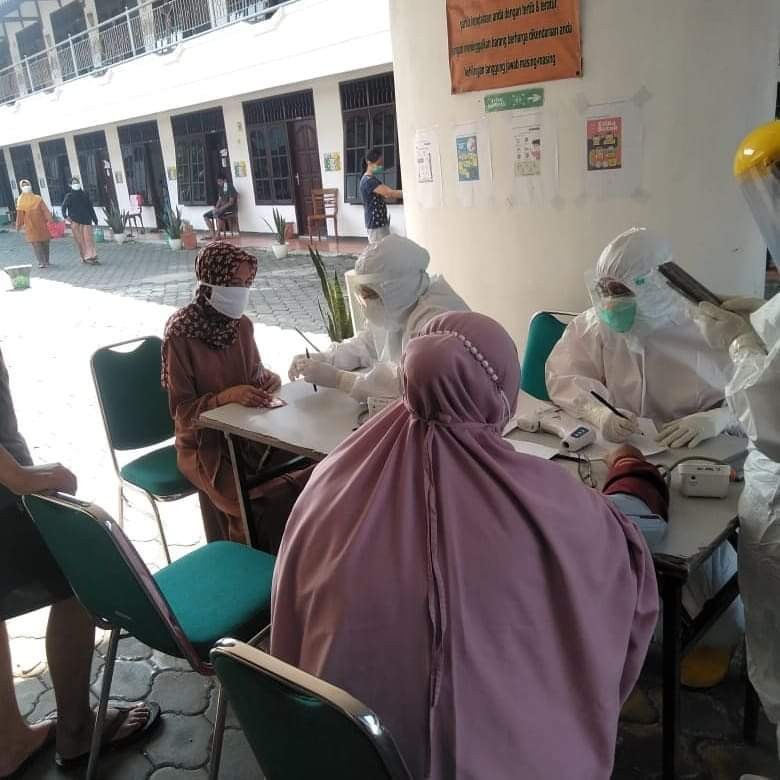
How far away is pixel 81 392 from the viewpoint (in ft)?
16.8

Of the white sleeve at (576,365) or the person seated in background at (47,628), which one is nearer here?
the person seated in background at (47,628)

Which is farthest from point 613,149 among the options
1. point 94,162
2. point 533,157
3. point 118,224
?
point 94,162

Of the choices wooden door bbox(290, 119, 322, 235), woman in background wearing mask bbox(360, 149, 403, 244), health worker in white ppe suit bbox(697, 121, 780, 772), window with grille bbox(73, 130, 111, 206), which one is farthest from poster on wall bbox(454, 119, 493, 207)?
window with grille bbox(73, 130, 111, 206)

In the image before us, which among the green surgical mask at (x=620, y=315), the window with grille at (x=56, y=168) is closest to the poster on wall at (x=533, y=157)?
the green surgical mask at (x=620, y=315)

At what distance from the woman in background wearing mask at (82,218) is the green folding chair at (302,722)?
38.6 ft

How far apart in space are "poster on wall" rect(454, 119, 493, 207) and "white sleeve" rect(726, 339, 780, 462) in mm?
2104

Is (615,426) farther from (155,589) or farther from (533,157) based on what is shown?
(533,157)

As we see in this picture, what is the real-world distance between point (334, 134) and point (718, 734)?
10399 millimetres

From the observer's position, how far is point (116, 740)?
1.93 metres

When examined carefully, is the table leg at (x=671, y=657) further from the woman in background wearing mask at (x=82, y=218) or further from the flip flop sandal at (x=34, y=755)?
the woman in background wearing mask at (x=82, y=218)

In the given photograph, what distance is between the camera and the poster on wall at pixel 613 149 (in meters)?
2.76

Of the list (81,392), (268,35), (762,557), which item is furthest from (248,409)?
(268,35)

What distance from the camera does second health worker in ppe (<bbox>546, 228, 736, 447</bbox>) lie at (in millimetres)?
2049

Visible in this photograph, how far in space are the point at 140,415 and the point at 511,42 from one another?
2.18m
